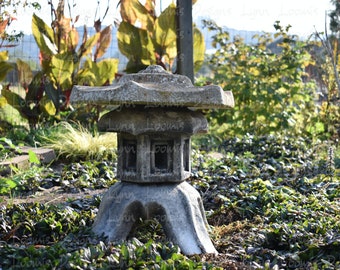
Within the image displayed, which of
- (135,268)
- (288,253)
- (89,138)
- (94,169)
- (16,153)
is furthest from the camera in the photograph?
(89,138)

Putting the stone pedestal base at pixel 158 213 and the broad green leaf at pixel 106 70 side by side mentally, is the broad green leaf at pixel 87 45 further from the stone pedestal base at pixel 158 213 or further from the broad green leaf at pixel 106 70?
the stone pedestal base at pixel 158 213

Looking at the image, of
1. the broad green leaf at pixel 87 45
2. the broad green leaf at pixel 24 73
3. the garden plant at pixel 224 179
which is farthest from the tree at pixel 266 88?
the broad green leaf at pixel 24 73

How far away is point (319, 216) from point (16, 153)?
3.83m

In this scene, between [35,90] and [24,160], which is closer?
[24,160]

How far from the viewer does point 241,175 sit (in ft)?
18.6

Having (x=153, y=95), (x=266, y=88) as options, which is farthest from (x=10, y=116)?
(x=153, y=95)

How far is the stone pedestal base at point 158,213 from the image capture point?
3.64 m

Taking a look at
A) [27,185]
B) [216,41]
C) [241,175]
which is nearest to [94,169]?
[27,185]

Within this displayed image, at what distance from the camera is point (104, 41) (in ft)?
31.2

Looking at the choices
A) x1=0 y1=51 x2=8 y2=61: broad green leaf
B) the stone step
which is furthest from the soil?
x1=0 y1=51 x2=8 y2=61: broad green leaf

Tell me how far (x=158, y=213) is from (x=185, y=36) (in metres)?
4.77

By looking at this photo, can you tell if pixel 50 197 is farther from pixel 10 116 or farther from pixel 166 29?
pixel 10 116

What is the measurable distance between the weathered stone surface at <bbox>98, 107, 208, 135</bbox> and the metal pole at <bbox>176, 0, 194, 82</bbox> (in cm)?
427

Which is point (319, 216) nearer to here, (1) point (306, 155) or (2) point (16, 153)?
(1) point (306, 155)
